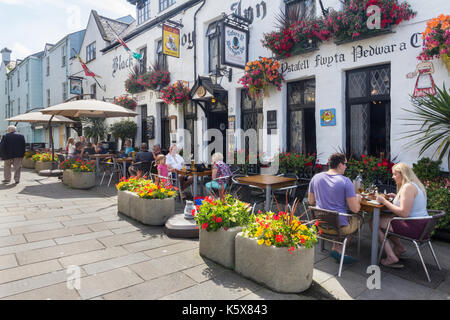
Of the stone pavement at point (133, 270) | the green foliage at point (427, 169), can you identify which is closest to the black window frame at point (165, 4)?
the stone pavement at point (133, 270)

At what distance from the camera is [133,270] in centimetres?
371

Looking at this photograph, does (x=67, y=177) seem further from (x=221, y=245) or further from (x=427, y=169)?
(x=427, y=169)

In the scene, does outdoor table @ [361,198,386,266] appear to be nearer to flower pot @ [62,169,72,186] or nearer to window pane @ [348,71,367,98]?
window pane @ [348,71,367,98]

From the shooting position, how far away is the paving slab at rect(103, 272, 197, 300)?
309 centimetres

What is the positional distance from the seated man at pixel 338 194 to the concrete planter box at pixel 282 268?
2.97ft

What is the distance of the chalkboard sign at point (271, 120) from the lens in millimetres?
8680

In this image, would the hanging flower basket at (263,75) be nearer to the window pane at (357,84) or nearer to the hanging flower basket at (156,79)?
the window pane at (357,84)

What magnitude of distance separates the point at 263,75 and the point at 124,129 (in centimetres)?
821

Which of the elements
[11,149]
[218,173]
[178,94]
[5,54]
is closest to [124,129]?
[178,94]

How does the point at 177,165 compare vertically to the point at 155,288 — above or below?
above

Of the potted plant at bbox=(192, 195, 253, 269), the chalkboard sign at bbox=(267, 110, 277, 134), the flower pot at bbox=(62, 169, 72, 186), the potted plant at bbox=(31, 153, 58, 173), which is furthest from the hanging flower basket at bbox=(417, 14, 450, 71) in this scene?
the potted plant at bbox=(31, 153, 58, 173)

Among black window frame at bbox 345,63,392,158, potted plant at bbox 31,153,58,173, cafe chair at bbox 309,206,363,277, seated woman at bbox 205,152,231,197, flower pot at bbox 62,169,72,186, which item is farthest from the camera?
potted plant at bbox 31,153,58,173

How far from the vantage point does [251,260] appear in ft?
11.3
